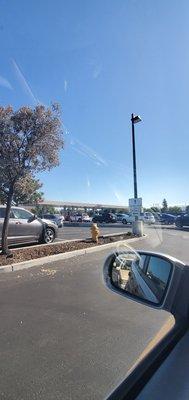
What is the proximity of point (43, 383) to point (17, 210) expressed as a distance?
40.6 feet

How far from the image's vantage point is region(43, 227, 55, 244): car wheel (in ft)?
55.7

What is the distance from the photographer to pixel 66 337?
5410mm

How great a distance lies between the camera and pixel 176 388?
1684mm

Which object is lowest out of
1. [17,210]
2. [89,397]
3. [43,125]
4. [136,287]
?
[89,397]

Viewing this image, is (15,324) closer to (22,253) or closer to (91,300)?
(91,300)

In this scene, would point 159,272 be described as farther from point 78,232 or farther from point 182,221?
point 182,221

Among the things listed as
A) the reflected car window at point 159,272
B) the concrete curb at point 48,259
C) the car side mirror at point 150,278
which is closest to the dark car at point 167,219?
the concrete curb at point 48,259

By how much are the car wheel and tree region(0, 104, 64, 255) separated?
183 inches

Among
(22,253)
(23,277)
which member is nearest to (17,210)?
(22,253)

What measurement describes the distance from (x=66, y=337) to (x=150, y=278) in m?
3.34

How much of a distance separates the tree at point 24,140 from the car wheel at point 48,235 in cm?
465

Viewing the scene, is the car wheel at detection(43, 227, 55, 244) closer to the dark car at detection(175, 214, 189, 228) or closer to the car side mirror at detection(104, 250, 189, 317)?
the car side mirror at detection(104, 250, 189, 317)

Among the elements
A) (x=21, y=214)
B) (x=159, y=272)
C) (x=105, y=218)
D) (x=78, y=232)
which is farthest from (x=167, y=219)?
(x=159, y=272)

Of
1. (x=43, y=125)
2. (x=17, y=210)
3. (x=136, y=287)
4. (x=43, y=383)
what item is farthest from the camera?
(x=17, y=210)
